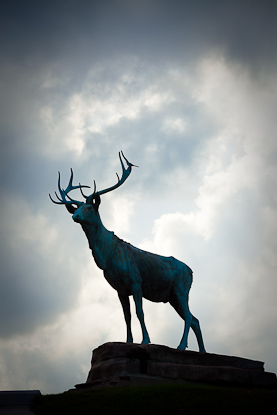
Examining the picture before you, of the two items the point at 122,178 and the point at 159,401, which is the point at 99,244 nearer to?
the point at 122,178

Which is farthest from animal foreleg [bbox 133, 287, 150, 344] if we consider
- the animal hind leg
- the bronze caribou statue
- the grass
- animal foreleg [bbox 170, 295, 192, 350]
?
the grass

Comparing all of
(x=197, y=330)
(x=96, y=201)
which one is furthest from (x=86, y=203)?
(x=197, y=330)

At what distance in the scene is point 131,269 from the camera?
13594 mm

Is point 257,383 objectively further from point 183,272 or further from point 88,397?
point 88,397

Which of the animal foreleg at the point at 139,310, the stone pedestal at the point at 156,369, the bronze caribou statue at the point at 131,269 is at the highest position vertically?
the bronze caribou statue at the point at 131,269

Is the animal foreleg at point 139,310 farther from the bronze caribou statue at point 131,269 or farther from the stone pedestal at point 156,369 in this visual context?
the stone pedestal at point 156,369

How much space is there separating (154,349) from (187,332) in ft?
7.52

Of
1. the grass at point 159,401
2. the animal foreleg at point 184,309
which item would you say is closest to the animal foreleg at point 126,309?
the animal foreleg at point 184,309

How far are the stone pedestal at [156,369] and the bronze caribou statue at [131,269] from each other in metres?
0.93

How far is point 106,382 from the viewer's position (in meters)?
11.2

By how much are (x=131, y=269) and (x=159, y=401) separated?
15.3ft

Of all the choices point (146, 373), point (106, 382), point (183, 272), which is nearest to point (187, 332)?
point (183, 272)

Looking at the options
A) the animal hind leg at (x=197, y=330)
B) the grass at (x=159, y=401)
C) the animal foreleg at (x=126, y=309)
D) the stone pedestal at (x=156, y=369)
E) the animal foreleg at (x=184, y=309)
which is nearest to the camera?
the grass at (x=159, y=401)

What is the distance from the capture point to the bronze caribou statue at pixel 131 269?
531 inches
